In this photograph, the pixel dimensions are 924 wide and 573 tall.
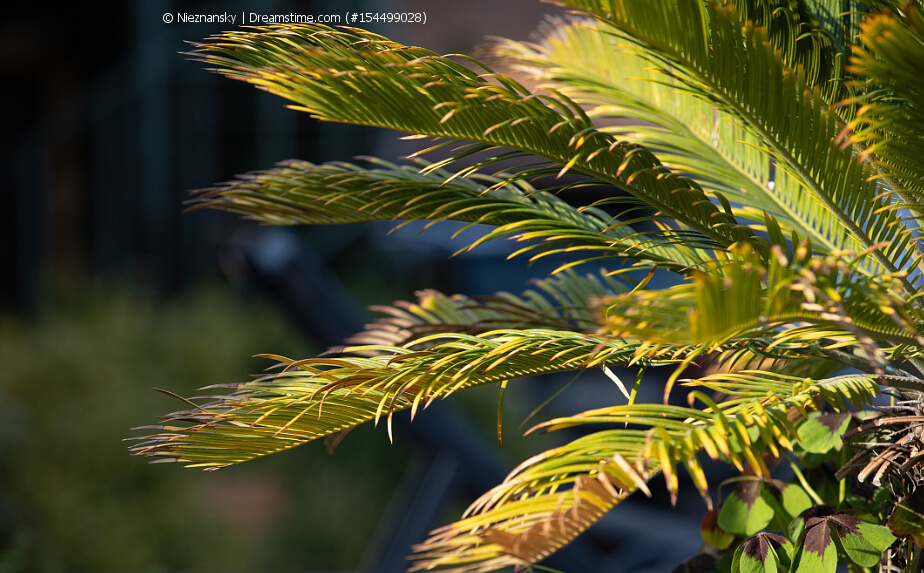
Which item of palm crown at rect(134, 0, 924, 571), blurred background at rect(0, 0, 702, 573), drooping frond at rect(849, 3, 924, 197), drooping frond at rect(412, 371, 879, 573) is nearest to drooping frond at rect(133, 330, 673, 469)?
palm crown at rect(134, 0, 924, 571)

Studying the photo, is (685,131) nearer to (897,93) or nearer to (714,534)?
(897,93)

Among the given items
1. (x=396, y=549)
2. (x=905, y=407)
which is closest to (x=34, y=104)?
(x=396, y=549)

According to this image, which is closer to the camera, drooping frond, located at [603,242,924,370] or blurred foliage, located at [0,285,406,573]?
drooping frond, located at [603,242,924,370]

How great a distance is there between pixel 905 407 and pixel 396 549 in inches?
92.6

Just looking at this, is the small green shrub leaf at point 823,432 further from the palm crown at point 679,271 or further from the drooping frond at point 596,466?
the drooping frond at point 596,466

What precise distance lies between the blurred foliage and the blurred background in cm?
2

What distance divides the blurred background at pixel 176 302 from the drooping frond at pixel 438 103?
7.31 feet

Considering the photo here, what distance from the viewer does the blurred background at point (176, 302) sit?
409 cm

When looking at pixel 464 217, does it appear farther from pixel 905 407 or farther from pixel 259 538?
pixel 259 538

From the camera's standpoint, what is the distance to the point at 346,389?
119cm

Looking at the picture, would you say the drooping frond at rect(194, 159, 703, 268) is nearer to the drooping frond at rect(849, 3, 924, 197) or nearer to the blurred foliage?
the drooping frond at rect(849, 3, 924, 197)

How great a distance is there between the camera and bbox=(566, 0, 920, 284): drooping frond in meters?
1.05

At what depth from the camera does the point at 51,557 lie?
520 centimetres

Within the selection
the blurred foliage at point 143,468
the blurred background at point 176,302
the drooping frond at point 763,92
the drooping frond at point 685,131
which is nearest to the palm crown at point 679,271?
the drooping frond at point 763,92
